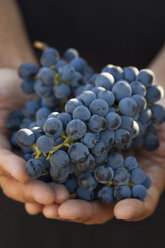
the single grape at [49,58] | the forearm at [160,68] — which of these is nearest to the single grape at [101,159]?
the single grape at [49,58]

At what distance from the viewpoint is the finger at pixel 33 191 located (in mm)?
819

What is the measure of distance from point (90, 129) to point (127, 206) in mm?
244

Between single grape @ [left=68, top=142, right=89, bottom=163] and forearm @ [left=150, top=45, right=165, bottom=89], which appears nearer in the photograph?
single grape @ [left=68, top=142, right=89, bottom=163]

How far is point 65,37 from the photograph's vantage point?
177cm

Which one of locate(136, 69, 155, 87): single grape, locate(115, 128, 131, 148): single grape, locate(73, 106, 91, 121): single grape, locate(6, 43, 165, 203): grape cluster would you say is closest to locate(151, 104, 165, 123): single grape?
locate(6, 43, 165, 203): grape cluster

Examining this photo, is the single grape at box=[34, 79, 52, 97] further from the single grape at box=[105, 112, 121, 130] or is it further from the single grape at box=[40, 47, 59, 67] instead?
the single grape at box=[105, 112, 121, 130]

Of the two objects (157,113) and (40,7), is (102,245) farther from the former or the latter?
(40,7)

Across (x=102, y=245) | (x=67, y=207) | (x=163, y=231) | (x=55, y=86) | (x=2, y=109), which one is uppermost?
(x=55, y=86)

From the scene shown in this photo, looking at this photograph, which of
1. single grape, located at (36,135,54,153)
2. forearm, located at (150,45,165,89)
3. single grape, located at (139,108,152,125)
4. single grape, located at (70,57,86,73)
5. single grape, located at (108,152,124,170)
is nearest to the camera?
single grape, located at (36,135,54,153)

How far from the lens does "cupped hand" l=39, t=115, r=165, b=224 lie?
0.83m

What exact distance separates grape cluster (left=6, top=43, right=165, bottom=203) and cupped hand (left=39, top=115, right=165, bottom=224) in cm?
4

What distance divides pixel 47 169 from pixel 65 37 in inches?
44.9

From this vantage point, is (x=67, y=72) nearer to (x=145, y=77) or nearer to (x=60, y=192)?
(x=145, y=77)

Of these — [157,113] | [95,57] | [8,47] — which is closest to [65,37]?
[95,57]
